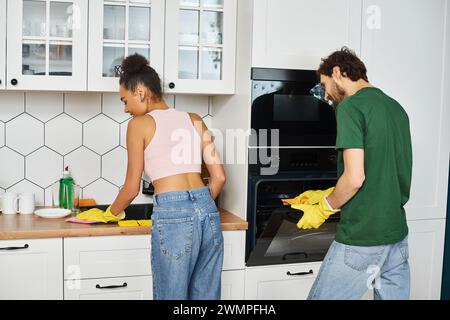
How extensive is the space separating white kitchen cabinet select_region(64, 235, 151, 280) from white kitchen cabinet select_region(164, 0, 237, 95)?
0.73 meters

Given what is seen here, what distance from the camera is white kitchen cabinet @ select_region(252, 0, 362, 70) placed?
2.52 metres

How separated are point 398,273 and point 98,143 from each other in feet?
5.29

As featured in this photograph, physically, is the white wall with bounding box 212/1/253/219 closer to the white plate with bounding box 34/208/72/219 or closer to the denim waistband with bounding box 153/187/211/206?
the denim waistband with bounding box 153/187/211/206

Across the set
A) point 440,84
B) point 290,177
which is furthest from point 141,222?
point 440,84

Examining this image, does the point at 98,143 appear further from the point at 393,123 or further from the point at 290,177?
the point at 393,123

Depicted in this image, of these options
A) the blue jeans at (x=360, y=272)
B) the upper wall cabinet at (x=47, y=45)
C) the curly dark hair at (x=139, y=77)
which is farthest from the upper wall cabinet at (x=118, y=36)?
the blue jeans at (x=360, y=272)

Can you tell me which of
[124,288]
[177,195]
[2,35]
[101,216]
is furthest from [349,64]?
[2,35]

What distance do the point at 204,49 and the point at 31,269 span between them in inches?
49.3

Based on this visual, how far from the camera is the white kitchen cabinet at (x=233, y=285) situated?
102 inches

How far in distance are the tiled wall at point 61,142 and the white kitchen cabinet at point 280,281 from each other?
2.86ft

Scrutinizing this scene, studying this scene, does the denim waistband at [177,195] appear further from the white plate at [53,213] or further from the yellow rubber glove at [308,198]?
the white plate at [53,213]

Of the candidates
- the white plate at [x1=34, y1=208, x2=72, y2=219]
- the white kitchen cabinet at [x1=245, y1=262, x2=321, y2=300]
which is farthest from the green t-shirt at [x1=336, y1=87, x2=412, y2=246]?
the white plate at [x1=34, y1=208, x2=72, y2=219]

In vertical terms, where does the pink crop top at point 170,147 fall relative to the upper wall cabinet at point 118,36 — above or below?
below

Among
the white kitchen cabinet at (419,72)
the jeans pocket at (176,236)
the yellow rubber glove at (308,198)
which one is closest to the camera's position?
the jeans pocket at (176,236)
